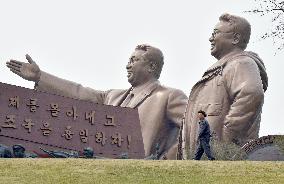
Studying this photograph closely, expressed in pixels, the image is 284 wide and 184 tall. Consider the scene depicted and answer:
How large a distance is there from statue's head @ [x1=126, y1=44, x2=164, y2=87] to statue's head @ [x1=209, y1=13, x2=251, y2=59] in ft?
10.2

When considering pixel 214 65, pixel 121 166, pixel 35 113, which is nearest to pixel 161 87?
pixel 214 65

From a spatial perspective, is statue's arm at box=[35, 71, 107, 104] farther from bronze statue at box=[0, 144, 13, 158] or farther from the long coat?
bronze statue at box=[0, 144, 13, 158]

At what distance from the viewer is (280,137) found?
2175 centimetres

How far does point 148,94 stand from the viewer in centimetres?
2723

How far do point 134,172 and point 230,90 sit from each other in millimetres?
10849

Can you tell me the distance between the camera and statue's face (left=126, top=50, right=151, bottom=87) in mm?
27656

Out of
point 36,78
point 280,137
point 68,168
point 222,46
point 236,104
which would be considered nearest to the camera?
point 68,168

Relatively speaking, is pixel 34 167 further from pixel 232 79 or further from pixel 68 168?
pixel 232 79

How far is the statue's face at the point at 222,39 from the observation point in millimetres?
25016

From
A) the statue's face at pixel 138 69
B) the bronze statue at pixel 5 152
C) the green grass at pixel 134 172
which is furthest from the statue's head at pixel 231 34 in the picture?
the green grass at pixel 134 172

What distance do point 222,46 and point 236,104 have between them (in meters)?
2.28

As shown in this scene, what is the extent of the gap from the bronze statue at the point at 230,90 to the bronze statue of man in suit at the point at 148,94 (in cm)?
215

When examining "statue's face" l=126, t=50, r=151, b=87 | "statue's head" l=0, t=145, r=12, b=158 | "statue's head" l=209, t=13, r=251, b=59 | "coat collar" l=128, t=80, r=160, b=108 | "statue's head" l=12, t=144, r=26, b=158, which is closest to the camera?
"statue's head" l=0, t=145, r=12, b=158

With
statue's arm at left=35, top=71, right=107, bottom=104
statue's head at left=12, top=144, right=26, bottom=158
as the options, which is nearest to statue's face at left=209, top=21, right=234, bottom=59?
statue's arm at left=35, top=71, right=107, bottom=104
